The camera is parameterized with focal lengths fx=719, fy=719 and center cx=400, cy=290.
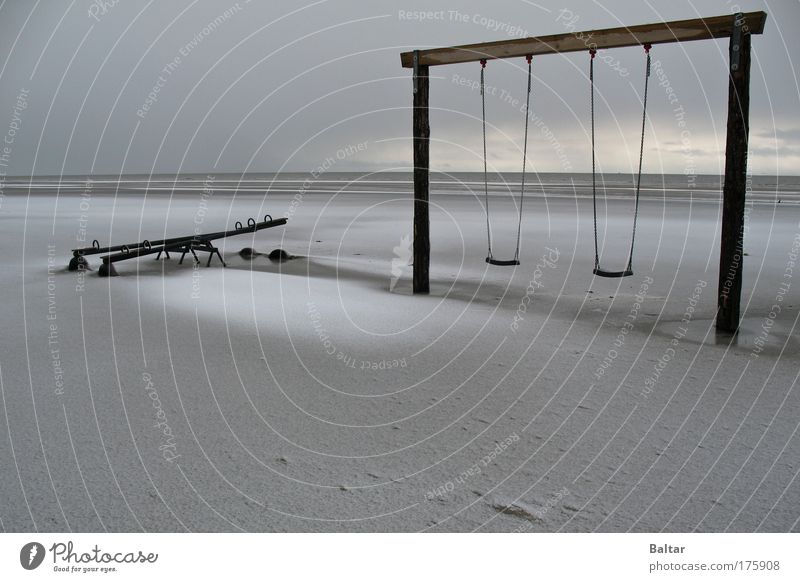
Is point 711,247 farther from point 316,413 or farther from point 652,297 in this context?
point 316,413

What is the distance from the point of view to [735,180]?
5840mm

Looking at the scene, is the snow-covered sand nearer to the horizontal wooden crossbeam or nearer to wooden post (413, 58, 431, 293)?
wooden post (413, 58, 431, 293)

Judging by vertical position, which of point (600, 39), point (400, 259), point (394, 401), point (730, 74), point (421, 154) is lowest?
point (394, 401)

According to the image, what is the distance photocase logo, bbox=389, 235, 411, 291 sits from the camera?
862 cm

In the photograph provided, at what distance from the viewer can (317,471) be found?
346 cm

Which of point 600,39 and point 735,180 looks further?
point 600,39

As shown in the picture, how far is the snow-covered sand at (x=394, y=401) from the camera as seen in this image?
3131mm

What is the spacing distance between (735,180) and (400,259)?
542 cm
